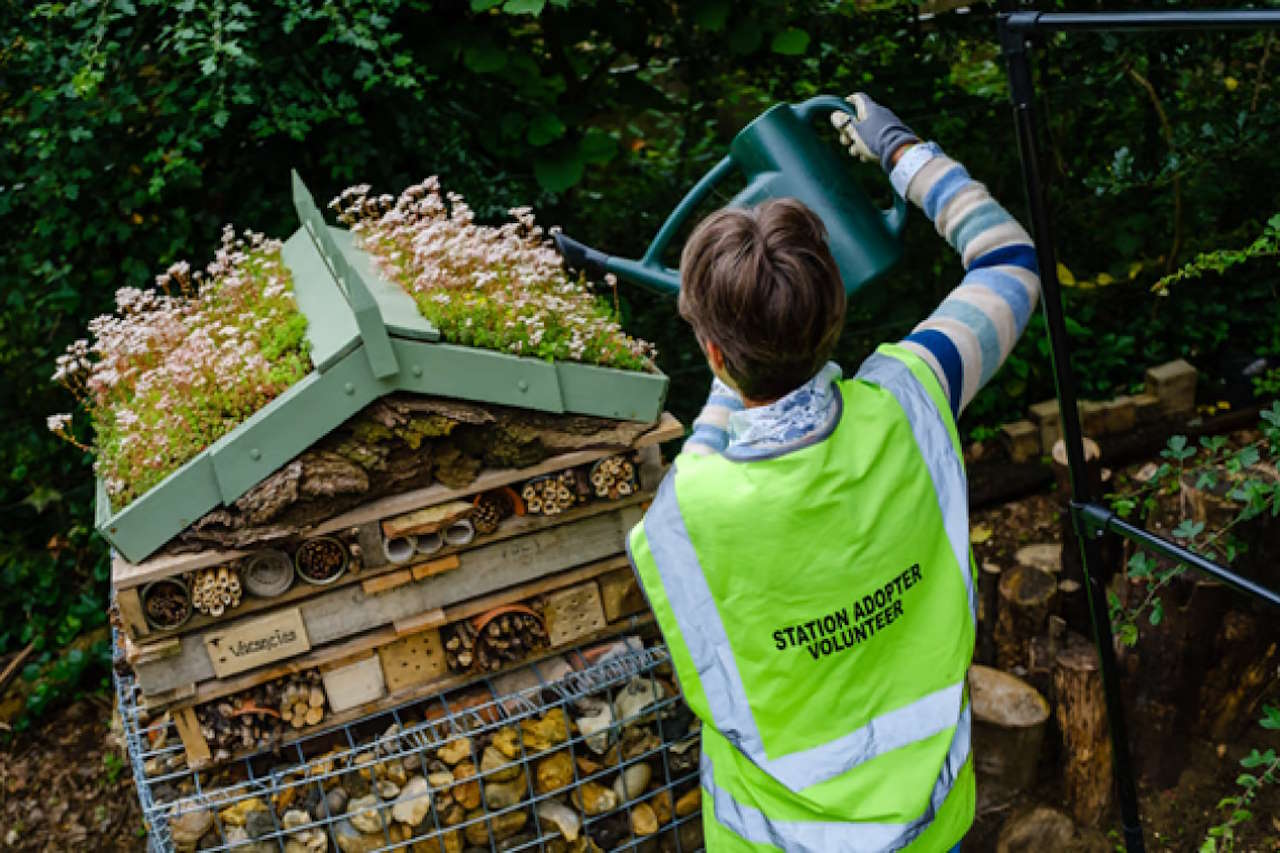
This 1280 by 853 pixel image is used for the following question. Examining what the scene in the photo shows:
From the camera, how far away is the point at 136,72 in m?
3.47

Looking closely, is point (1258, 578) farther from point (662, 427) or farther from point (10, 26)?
point (10, 26)

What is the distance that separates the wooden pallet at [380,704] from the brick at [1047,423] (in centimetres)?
217

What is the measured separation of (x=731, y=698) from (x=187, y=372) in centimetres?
129

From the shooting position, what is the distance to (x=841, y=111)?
6.22 feet

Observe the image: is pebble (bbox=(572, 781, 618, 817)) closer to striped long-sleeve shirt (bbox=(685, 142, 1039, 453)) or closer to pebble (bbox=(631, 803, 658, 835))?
pebble (bbox=(631, 803, 658, 835))

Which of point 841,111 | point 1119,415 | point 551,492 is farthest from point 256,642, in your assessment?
point 1119,415

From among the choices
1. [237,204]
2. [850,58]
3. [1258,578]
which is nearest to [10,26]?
[237,204]

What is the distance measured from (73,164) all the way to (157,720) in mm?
1818

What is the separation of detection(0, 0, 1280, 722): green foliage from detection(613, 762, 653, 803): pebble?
1.55 m

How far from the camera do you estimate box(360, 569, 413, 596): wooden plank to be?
226cm

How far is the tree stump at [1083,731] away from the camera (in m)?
2.60

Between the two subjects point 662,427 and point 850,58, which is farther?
point 850,58

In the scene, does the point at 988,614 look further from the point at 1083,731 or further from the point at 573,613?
the point at 573,613

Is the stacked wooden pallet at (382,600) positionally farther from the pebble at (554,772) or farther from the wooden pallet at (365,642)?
the pebble at (554,772)
